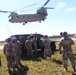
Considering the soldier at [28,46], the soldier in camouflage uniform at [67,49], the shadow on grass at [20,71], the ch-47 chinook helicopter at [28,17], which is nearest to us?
the soldier in camouflage uniform at [67,49]

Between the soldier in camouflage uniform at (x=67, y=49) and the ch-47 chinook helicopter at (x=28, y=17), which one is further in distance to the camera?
the ch-47 chinook helicopter at (x=28, y=17)

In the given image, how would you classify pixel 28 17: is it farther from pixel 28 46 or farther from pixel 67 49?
pixel 67 49

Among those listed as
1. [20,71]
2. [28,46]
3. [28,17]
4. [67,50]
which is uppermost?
[28,17]

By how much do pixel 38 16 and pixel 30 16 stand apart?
1.68 m

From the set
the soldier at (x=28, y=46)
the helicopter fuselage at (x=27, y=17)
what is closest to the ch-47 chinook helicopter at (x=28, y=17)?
the helicopter fuselage at (x=27, y=17)

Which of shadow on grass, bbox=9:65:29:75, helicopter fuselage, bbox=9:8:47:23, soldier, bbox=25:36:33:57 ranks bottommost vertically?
shadow on grass, bbox=9:65:29:75

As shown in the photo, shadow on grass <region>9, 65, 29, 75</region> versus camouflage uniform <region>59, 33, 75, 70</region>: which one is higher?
camouflage uniform <region>59, 33, 75, 70</region>

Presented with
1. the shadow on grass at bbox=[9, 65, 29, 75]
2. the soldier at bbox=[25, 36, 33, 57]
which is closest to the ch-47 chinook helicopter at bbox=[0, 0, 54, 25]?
the soldier at bbox=[25, 36, 33, 57]

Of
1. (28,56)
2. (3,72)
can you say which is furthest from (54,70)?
(28,56)

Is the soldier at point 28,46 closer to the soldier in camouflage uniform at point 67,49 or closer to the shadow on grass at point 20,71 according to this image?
the shadow on grass at point 20,71

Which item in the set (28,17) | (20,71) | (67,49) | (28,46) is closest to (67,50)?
(67,49)

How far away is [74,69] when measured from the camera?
1292 cm

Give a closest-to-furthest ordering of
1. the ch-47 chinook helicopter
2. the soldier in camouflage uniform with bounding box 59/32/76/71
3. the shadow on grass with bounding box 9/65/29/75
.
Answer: the soldier in camouflage uniform with bounding box 59/32/76/71 → the shadow on grass with bounding box 9/65/29/75 → the ch-47 chinook helicopter

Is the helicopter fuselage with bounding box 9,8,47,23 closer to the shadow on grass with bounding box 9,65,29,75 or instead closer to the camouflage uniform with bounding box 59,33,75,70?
the shadow on grass with bounding box 9,65,29,75
